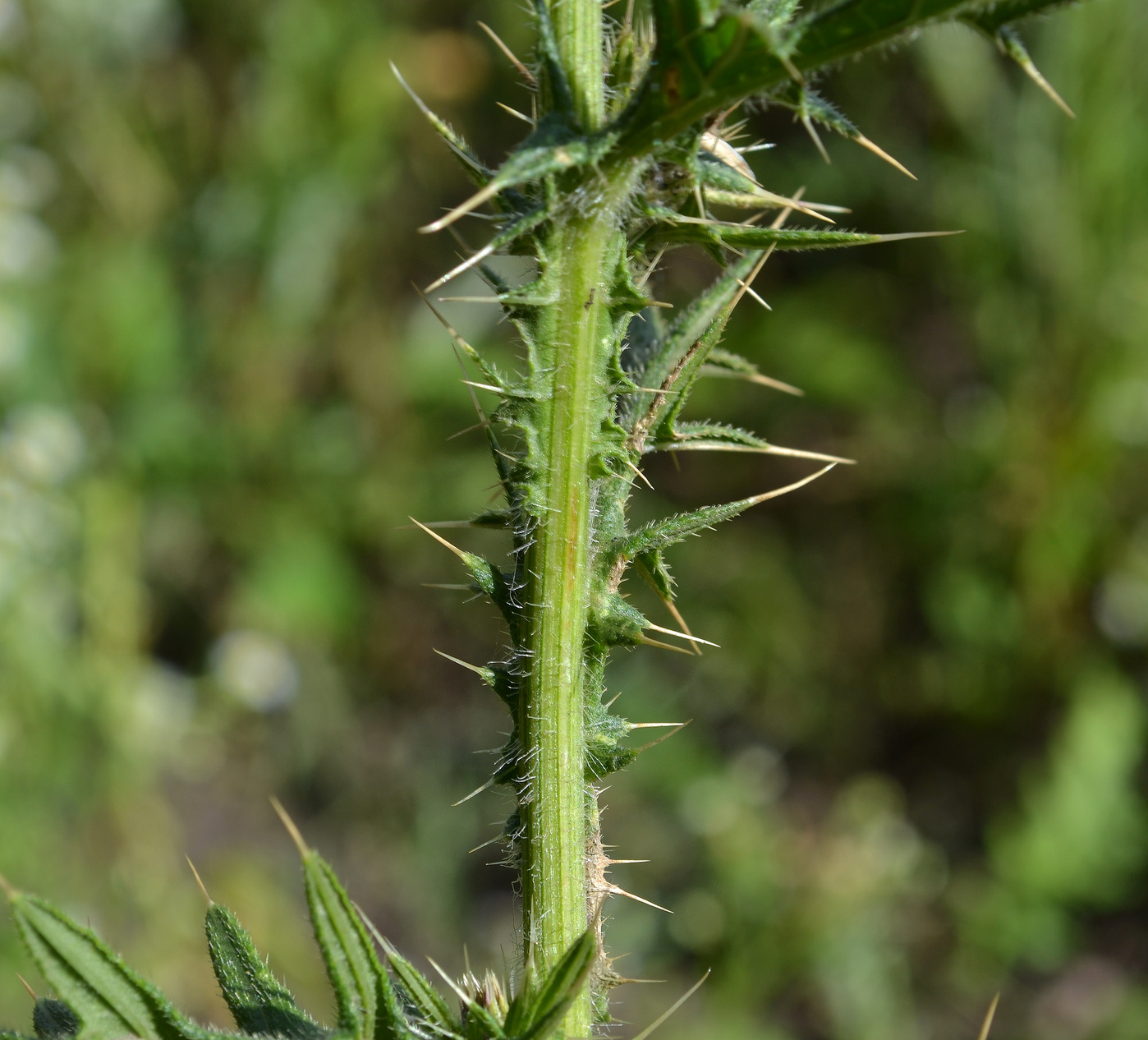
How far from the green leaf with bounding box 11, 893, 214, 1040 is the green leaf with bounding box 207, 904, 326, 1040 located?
0.11 m

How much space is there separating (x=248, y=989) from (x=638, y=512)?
4.09m

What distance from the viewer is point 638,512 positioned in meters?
5.09

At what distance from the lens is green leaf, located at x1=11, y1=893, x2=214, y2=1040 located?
3.06ft

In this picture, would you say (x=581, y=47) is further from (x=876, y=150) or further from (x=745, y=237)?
(x=876, y=150)

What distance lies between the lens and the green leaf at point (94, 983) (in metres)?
0.93

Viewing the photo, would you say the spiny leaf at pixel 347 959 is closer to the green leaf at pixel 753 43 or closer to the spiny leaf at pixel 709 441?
the spiny leaf at pixel 709 441

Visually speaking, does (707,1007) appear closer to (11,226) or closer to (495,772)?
(495,772)

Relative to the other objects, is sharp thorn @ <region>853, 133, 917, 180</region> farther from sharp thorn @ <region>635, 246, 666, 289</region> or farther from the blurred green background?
the blurred green background

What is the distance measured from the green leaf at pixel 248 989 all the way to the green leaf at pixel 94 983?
113 mm

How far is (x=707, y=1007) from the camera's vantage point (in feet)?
13.0

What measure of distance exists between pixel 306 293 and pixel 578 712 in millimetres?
4664

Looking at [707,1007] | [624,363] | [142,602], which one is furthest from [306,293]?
[624,363]

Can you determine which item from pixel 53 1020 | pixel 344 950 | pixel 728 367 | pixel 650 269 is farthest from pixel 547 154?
pixel 53 1020

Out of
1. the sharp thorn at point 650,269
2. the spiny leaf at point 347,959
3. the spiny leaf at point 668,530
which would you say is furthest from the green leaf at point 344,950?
the sharp thorn at point 650,269
